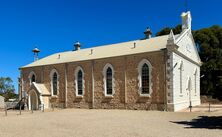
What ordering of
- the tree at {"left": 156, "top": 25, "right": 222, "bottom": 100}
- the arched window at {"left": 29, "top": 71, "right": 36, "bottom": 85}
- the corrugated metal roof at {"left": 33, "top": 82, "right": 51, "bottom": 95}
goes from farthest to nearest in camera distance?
the tree at {"left": 156, "top": 25, "right": 222, "bottom": 100} → the arched window at {"left": 29, "top": 71, "right": 36, "bottom": 85} → the corrugated metal roof at {"left": 33, "top": 82, "right": 51, "bottom": 95}

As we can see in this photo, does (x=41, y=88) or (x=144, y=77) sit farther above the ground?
(x=144, y=77)

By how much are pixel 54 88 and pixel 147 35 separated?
14173 mm

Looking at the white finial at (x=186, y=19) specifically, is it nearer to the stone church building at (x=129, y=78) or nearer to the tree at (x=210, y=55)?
the stone church building at (x=129, y=78)

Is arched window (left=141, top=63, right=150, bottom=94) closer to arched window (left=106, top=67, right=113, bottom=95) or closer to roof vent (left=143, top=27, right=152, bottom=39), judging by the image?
arched window (left=106, top=67, right=113, bottom=95)

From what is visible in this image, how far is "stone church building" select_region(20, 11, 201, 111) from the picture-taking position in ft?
75.2

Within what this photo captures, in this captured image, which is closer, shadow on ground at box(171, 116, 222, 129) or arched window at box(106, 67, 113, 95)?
shadow on ground at box(171, 116, 222, 129)

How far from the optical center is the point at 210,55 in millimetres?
41562

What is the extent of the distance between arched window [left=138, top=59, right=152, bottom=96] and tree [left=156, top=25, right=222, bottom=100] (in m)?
17.9

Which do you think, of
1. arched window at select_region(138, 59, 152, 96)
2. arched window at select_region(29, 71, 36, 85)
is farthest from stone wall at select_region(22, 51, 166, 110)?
arched window at select_region(29, 71, 36, 85)

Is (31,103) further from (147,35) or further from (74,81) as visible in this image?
(147,35)

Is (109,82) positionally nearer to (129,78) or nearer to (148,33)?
(129,78)

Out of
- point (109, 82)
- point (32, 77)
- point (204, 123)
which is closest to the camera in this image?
point (204, 123)

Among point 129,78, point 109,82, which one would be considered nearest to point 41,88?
point 109,82

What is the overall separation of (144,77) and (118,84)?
308 cm
